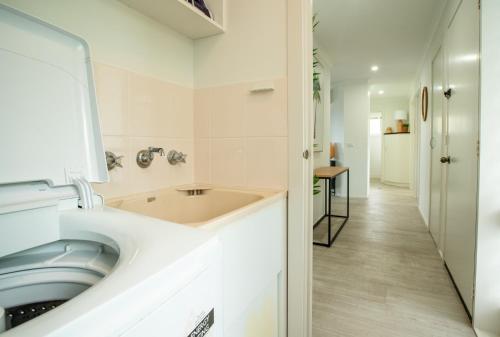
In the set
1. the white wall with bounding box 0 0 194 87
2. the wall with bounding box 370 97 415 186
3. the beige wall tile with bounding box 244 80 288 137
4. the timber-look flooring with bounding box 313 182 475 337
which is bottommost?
the timber-look flooring with bounding box 313 182 475 337

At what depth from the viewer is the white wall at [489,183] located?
1224 millimetres

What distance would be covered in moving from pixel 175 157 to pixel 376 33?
111 inches

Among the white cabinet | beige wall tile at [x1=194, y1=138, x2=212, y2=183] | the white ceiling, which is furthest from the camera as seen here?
the white cabinet

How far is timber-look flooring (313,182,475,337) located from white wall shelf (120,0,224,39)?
5.47ft

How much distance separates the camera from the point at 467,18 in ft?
4.88

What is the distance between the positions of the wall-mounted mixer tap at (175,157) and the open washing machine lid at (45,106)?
20.9 inches

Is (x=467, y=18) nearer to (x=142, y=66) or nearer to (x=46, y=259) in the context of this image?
(x=142, y=66)

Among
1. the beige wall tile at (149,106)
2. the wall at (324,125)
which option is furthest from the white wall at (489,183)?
the wall at (324,125)

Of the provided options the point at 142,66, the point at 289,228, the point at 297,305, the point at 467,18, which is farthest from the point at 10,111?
the point at 467,18

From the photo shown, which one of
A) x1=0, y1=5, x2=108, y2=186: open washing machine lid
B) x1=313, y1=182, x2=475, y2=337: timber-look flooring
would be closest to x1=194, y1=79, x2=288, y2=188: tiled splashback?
x1=0, y1=5, x2=108, y2=186: open washing machine lid

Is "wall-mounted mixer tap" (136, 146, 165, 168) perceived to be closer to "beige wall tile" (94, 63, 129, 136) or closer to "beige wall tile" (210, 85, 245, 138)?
"beige wall tile" (94, 63, 129, 136)

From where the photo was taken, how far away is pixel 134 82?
1107 millimetres

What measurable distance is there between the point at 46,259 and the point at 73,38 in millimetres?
587

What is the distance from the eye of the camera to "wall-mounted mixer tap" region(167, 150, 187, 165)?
1.28m
